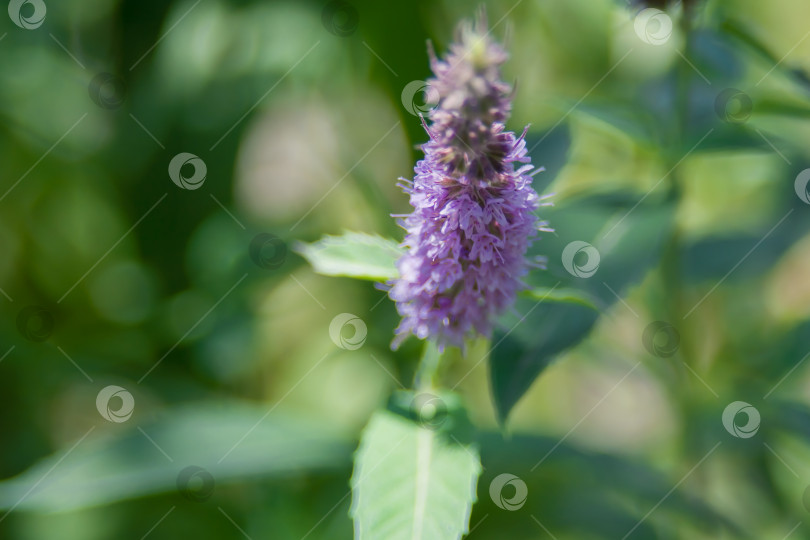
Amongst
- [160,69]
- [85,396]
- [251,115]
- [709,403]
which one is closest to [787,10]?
[709,403]

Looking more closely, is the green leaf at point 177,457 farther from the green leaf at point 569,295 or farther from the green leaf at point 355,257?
the green leaf at point 569,295

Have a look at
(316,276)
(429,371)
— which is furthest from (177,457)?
(316,276)

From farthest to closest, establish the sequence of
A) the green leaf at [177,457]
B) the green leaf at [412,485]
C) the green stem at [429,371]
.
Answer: the green leaf at [177,457] < the green stem at [429,371] < the green leaf at [412,485]

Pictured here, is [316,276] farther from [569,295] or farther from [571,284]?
[569,295]

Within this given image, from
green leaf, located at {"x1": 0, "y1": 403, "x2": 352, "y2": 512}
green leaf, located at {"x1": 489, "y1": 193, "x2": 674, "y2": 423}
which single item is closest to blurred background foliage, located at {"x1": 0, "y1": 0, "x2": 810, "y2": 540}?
green leaf, located at {"x1": 0, "y1": 403, "x2": 352, "y2": 512}

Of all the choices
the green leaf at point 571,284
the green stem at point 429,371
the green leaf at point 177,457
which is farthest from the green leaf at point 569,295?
the green leaf at point 177,457

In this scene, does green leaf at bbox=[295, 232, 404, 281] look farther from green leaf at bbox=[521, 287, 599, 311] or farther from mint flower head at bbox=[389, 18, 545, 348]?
green leaf at bbox=[521, 287, 599, 311]
